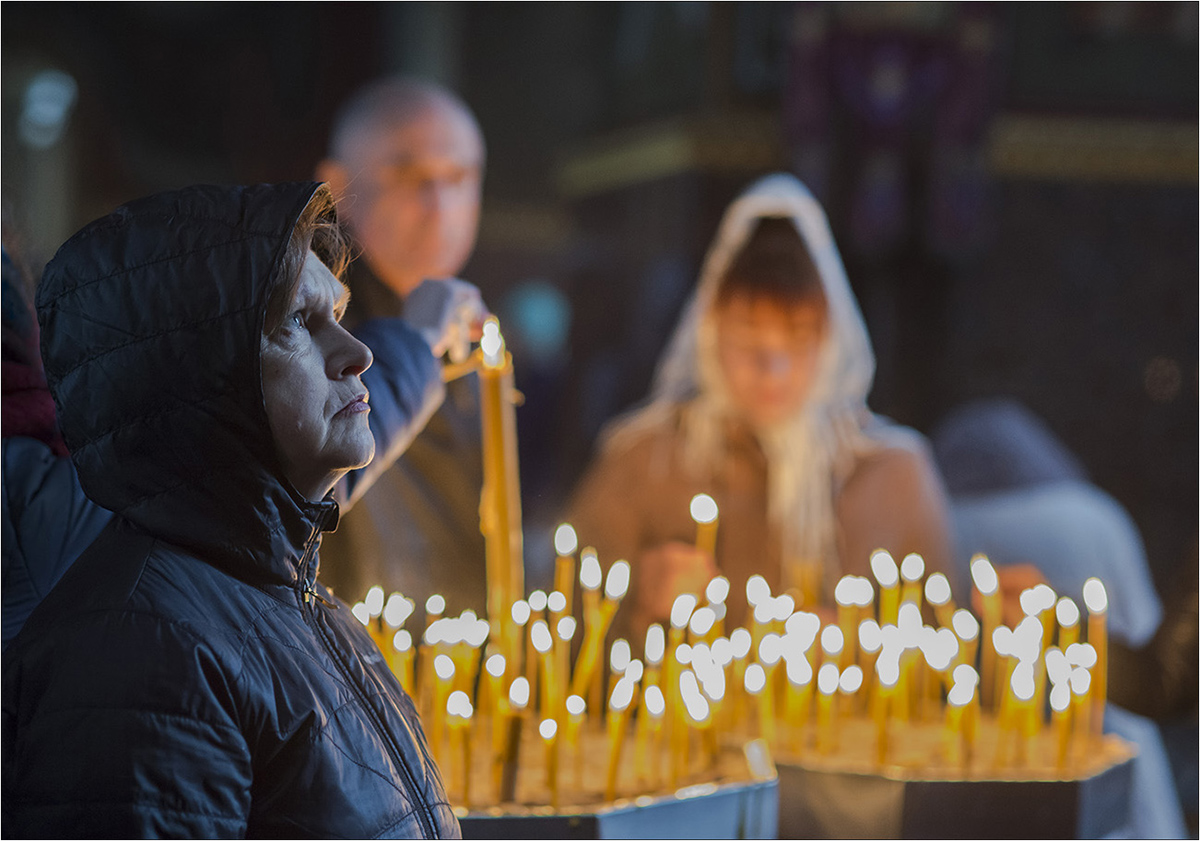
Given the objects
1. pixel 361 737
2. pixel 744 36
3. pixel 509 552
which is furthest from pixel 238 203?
pixel 744 36

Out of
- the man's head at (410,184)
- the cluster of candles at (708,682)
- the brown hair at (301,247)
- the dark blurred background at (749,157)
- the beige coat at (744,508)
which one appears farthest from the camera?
the dark blurred background at (749,157)

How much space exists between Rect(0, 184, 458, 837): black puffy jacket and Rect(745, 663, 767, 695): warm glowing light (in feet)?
3.31

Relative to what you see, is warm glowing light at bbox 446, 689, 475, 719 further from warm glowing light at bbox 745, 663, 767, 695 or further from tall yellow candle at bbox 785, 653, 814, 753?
tall yellow candle at bbox 785, 653, 814, 753

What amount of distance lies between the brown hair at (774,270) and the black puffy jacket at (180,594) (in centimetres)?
198

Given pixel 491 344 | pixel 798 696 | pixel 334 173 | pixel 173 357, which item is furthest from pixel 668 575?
pixel 173 357

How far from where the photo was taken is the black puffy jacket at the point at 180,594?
80 centimetres

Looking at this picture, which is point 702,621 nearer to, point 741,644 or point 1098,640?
point 741,644

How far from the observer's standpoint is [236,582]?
93 centimetres

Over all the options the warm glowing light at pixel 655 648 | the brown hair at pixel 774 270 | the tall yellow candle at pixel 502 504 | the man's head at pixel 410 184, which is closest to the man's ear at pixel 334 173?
the man's head at pixel 410 184

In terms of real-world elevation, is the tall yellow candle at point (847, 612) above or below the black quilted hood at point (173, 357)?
below

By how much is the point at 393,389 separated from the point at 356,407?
1.32ft

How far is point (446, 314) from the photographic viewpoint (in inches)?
63.7

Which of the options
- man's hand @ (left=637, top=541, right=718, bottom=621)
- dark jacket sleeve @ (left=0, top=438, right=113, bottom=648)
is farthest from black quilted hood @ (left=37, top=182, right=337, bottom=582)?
man's hand @ (left=637, top=541, right=718, bottom=621)

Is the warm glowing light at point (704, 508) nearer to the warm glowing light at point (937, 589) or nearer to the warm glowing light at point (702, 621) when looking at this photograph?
the warm glowing light at point (937, 589)
